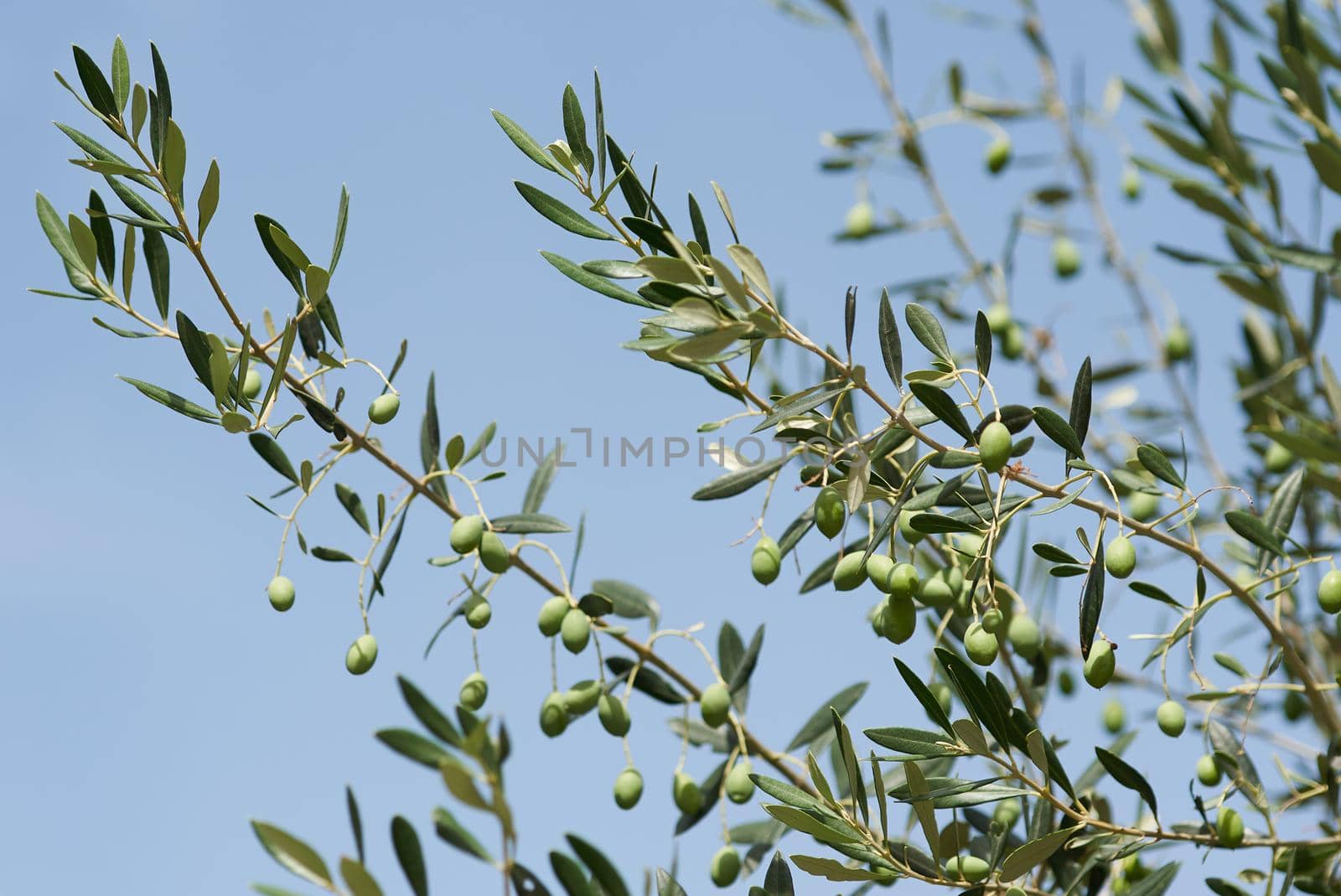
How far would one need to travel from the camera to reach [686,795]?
1.85m

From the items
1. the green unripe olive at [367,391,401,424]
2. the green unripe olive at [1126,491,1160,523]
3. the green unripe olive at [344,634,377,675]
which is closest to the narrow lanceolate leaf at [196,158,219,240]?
the green unripe olive at [367,391,401,424]

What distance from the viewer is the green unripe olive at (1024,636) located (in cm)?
181

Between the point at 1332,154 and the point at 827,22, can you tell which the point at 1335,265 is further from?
the point at 827,22

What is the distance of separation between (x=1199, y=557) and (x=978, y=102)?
2.59 metres

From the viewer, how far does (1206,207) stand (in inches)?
91.7

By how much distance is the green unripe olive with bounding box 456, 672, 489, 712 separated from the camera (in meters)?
1.74

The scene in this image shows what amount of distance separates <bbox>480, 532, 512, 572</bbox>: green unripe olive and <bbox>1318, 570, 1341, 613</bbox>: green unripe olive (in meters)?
1.10

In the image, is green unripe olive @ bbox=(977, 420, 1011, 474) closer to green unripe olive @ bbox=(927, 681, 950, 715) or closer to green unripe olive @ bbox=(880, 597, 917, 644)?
green unripe olive @ bbox=(880, 597, 917, 644)

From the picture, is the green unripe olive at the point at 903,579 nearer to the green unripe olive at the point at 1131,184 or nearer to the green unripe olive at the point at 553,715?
the green unripe olive at the point at 553,715

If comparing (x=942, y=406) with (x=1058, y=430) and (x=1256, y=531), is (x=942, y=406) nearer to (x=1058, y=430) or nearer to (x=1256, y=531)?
(x=1058, y=430)

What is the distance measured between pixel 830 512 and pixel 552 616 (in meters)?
0.48

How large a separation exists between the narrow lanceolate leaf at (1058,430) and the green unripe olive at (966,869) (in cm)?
50

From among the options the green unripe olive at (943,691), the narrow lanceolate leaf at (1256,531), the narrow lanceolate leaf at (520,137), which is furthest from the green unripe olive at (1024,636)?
the narrow lanceolate leaf at (520,137)

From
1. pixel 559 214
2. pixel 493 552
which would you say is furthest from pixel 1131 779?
pixel 559 214
